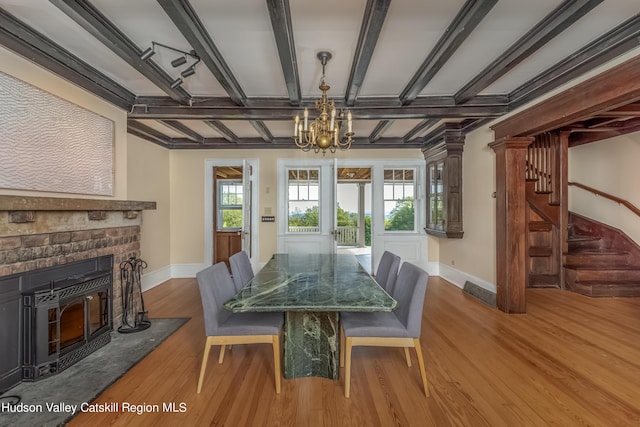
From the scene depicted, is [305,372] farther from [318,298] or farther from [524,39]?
[524,39]

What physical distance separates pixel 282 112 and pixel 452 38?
2.01 metres

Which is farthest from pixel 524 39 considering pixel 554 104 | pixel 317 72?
pixel 317 72

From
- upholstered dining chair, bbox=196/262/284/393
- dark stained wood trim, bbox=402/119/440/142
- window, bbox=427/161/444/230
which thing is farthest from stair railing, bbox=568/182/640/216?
upholstered dining chair, bbox=196/262/284/393

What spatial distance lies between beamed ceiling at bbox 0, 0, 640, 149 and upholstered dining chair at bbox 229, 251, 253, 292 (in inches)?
68.7

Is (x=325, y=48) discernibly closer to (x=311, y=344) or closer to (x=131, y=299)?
(x=311, y=344)

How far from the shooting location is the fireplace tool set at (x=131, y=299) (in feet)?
10.3

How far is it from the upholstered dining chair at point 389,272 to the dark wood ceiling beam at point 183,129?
3.47 meters

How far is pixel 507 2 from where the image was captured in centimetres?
184

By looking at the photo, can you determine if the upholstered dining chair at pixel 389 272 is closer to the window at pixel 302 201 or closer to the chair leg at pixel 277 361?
the chair leg at pixel 277 361

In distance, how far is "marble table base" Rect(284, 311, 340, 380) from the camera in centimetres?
213

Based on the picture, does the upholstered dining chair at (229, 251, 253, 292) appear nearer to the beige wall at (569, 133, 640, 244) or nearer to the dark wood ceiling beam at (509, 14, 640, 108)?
the dark wood ceiling beam at (509, 14, 640, 108)

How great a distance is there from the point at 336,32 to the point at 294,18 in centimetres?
34

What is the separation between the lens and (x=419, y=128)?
14.6 feet

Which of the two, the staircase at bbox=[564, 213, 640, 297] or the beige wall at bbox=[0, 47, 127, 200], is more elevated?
the beige wall at bbox=[0, 47, 127, 200]
